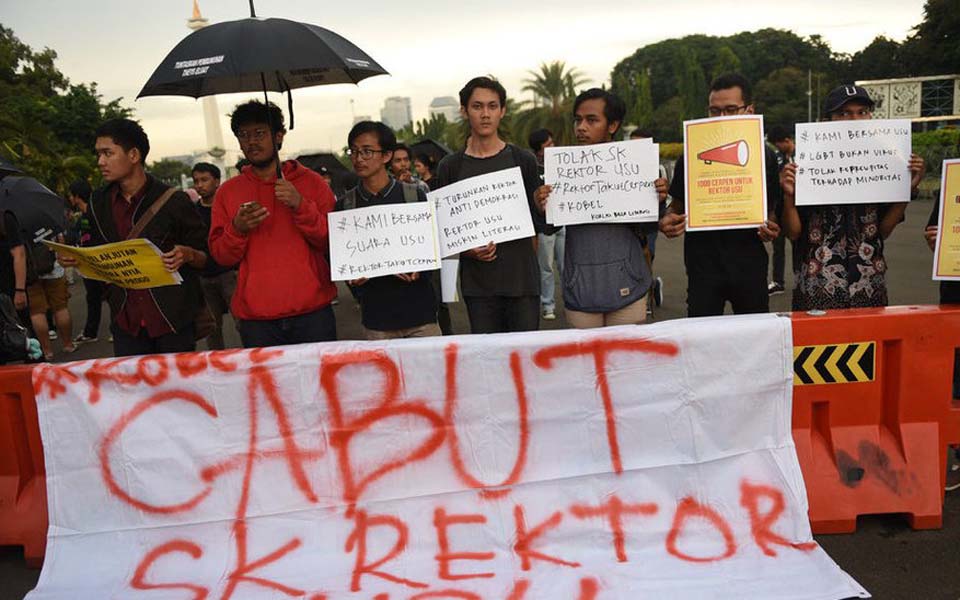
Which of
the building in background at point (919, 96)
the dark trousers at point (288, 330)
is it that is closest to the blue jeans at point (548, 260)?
the dark trousers at point (288, 330)

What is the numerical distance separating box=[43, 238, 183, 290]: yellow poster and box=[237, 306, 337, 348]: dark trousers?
0.47m

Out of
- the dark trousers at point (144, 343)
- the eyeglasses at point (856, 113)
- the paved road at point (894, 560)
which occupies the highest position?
the eyeglasses at point (856, 113)

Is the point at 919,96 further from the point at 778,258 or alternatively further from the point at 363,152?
the point at 363,152

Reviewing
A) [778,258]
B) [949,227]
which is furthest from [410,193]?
[778,258]

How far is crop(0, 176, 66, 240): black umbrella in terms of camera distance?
5.29 metres

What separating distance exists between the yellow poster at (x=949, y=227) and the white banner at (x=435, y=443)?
36.4 inches

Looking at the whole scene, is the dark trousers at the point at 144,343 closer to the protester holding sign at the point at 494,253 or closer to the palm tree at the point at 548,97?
the protester holding sign at the point at 494,253

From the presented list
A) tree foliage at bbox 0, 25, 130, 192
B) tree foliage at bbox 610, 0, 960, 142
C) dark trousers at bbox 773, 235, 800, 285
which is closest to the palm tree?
tree foliage at bbox 610, 0, 960, 142

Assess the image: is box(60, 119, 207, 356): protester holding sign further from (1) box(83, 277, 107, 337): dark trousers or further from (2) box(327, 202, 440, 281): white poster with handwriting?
(1) box(83, 277, 107, 337): dark trousers

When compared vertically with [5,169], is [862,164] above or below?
below

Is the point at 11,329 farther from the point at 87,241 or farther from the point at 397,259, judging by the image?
the point at 397,259

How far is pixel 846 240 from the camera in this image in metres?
3.71

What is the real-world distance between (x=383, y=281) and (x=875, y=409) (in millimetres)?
2515

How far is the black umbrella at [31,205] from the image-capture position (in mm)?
5285
